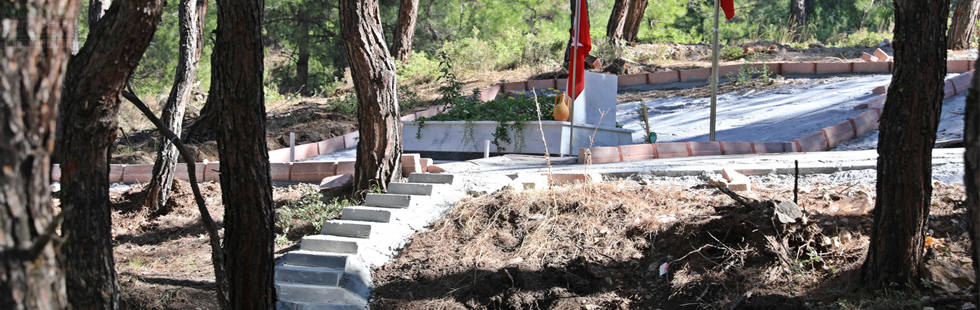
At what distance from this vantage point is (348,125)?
42.7ft

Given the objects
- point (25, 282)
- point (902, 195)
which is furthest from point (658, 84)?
point (25, 282)

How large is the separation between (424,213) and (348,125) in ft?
20.0

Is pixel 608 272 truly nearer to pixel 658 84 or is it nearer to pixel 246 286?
pixel 246 286

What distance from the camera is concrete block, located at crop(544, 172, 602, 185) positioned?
735cm

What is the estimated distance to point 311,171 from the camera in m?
9.37

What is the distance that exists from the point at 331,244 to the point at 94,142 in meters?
3.16

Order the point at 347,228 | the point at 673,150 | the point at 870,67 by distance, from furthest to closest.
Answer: the point at 870,67 → the point at 673,150 → the point at 347,228

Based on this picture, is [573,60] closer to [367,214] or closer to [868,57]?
[367,214]

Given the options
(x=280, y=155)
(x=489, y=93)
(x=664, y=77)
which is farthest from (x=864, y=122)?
(x=280, y=155)

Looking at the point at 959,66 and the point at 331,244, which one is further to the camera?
the point at 959,66

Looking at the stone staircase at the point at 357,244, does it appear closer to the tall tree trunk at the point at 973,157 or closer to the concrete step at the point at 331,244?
the concrete step at the point at 331,244

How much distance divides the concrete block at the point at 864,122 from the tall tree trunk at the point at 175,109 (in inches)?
309

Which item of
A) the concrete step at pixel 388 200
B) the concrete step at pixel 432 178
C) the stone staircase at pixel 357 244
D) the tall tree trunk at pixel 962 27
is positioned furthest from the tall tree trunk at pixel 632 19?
the concrete step at pixel 388 200

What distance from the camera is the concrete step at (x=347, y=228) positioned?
6.80 meters
